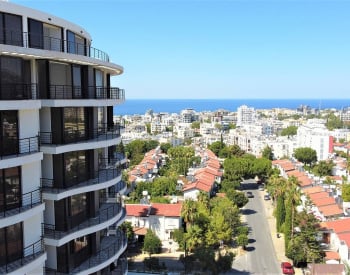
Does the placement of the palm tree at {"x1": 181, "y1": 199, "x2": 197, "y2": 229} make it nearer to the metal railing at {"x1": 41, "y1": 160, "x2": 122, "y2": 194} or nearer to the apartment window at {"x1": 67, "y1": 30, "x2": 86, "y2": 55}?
the metal railing at {"x1": 41, "y1": 160, "x2": 122, "y2": 194}

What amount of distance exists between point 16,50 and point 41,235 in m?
7.60

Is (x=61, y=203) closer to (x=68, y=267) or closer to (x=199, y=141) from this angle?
(x=68, y=267)

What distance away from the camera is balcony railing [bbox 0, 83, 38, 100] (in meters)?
15.6

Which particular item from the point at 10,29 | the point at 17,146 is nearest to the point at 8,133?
the point at 17,146

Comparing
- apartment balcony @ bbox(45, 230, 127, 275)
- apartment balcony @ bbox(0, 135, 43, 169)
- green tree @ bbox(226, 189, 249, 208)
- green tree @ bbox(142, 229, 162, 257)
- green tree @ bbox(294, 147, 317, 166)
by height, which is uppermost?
apartment balcony @ bbox(0, 135, 43, 169)

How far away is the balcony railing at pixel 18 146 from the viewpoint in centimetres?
1582

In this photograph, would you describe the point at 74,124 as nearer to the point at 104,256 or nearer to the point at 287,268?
the point at 104,256

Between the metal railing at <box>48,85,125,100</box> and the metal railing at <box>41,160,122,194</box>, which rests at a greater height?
the metal railing at <box>48,85,125,100</box>

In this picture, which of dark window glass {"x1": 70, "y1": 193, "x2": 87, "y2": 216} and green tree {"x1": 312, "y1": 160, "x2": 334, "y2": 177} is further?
green tree {"x1": 312, "y1": 160, "x2": 334, "y2": 177}

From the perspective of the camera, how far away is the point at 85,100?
18578mm

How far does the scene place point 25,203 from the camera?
16.8 m

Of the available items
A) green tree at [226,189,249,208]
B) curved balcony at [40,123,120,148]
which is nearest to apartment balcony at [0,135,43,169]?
curved balcony at [40,123,120,148]

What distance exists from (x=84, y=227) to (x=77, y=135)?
4204mm

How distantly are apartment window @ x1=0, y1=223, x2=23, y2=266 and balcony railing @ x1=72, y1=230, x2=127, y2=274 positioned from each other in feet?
11.9
